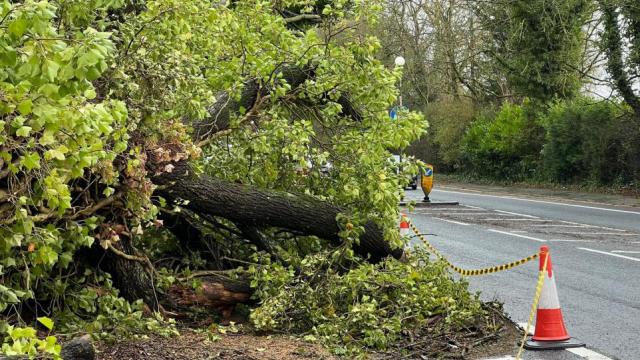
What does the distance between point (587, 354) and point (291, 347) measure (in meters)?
2.37

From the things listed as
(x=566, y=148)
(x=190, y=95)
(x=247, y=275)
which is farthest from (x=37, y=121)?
(x=566, y=148)

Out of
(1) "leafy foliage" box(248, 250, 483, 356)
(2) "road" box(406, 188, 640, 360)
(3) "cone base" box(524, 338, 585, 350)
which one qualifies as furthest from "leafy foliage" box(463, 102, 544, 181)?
(3) "cone base" box(524, 338, 585, 350)

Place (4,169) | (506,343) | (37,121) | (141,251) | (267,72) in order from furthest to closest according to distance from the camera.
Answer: (267,72), (141,251), (506,343), (4,169), (37,121)

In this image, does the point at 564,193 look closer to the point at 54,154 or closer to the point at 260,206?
the point at 260,206

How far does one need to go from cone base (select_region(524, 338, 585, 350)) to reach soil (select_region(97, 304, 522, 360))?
0.12 meters

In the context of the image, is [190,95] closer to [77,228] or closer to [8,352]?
[77,228]

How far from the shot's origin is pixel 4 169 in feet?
17.4

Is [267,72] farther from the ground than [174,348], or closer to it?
farther from the ground

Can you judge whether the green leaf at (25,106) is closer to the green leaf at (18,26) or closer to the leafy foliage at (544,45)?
the green leaf at (18,26)

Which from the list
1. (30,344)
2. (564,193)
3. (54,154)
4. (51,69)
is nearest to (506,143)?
(564,193)

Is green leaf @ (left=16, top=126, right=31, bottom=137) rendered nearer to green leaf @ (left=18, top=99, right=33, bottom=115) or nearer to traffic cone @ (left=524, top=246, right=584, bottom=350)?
green leaf @ (left=18, top=99, right=33, bottom=115)

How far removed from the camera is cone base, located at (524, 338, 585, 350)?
6.56m

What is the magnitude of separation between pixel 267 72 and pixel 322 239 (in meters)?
1.79

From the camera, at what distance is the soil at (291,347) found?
18.7 ft
